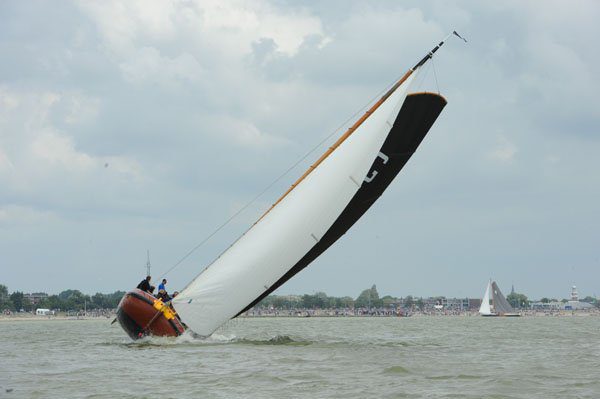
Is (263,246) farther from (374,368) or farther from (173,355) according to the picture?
(374,368)

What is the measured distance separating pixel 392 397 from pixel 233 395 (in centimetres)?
327

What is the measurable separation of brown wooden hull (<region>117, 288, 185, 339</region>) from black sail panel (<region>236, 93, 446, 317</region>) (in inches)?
93.7

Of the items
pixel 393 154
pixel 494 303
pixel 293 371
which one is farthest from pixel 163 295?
pixel 494 303

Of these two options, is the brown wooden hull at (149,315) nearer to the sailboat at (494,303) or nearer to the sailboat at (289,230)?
the sailboat at (289,230)

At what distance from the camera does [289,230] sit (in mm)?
28047

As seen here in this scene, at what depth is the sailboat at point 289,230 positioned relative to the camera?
28.1 metres

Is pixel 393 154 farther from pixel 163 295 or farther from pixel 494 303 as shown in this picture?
pixel 494 303

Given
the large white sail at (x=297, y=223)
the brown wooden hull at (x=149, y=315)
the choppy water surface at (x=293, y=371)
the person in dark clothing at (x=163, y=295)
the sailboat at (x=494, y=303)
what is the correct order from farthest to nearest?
the sailboat at (x=494, y=303) → the person in dark clothing at (x=163, y=295) → the brown wooden hull at (x=149, y=315) → the large white sail at (x=297, y=223) → the choppy water surface at (x=293, y=371)

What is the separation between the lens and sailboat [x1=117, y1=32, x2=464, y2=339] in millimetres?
28062

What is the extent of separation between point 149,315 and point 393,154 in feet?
33.3

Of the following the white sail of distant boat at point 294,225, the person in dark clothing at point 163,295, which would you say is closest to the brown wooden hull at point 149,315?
the white sail of distant boat at point 294,225

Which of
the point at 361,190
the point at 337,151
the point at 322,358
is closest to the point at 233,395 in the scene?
the point at 322,358

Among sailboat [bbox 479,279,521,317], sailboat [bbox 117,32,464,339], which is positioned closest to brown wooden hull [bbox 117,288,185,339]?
sailboat [bbox 117,32,464,339]

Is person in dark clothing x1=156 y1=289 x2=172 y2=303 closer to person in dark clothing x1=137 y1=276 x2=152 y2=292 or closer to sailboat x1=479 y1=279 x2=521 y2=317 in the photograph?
person in dark clothing x1=137 y1=276 x2=152 y2=292
